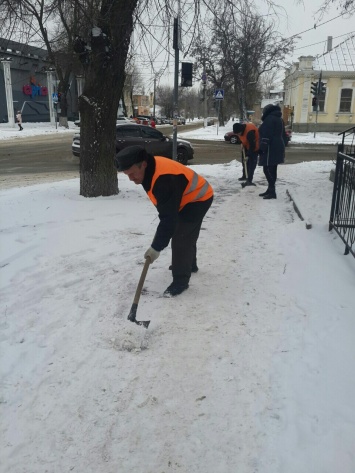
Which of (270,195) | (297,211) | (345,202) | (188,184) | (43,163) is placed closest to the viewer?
(188,184)

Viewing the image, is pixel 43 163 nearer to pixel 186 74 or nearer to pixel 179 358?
pixel 186 74

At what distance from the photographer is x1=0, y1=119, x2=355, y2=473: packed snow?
220 centimetres

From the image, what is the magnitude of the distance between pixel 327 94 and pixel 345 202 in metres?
32.0

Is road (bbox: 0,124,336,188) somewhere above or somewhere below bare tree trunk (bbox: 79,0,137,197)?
below

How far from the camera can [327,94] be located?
33625 millimetres

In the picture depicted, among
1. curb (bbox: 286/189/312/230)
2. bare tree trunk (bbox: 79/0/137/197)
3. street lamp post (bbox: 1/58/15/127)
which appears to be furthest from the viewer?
street lamp post (bbox: 1/58/15/127)

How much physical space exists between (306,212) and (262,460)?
196 inches

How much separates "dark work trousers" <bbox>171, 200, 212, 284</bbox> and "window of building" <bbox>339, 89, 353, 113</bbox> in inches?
1362

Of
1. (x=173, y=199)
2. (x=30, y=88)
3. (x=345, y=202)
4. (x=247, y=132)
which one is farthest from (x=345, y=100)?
(x=173, y=199)

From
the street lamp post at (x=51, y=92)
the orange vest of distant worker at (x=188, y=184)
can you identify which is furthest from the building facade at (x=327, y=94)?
the orange vest of distant worker at (x=188, y=184)

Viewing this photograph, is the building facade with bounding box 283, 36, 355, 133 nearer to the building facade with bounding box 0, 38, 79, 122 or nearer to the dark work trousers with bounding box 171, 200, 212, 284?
the building facade with bounding box 0, 38, 79, 122

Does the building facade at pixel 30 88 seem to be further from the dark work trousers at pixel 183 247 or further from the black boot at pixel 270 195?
the dark work trousers at pixel 183 247

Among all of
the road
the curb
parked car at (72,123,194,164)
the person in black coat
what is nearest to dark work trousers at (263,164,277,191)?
the person in black coat

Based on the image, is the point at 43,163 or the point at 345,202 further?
the point at 43,163
